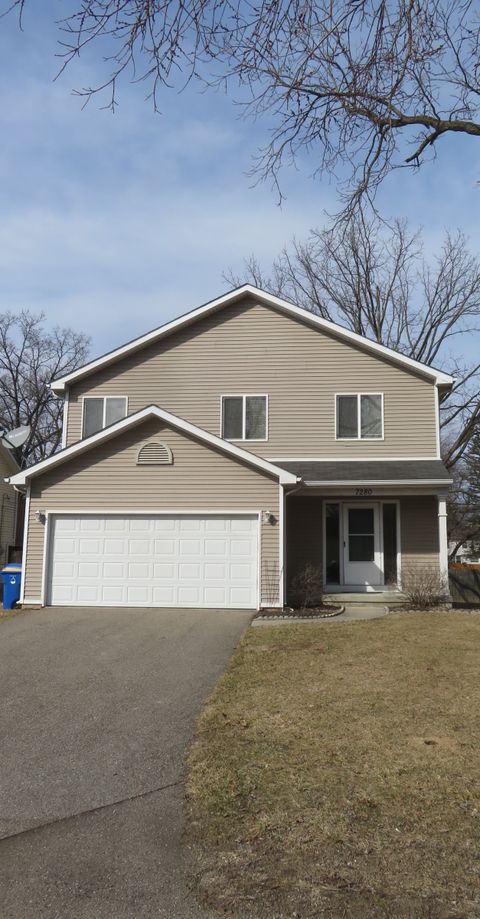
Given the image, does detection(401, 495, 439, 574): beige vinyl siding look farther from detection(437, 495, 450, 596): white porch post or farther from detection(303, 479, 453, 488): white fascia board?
detection(303, 479, 453, 488): white fascia board

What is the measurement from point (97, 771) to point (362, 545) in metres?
12.5

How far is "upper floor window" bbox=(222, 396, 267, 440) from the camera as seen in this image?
690 inches

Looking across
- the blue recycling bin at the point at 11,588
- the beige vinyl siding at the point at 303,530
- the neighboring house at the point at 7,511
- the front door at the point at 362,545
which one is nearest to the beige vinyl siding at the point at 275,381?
the beige vinyl siding at the point at 303,530

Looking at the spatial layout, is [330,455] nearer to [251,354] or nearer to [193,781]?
[251,354]

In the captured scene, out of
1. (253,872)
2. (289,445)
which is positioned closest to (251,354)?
(289,445)

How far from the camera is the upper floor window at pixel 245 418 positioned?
57.5ft

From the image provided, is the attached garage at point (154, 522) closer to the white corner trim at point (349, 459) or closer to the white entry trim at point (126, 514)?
the white entry trim at point (126, 514)

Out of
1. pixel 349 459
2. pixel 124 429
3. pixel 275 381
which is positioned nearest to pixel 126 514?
pixel 124 429

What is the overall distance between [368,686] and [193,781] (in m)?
3.19

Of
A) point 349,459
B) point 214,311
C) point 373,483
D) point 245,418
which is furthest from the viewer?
point 214,311

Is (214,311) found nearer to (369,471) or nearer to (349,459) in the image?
(349,459)

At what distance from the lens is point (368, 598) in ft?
52.5

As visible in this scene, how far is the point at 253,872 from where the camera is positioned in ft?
12.0

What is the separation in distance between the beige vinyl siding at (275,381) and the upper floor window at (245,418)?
0.18 m
